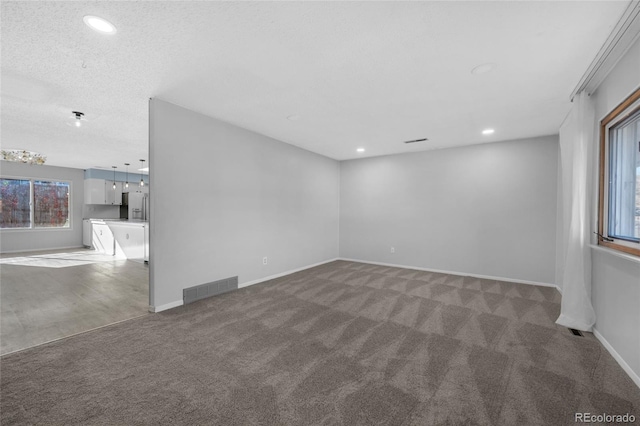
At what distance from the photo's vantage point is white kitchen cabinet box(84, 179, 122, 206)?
8383 mm

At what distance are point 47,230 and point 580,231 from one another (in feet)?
40.0

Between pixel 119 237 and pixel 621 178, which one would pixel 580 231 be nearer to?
pixel 621 178

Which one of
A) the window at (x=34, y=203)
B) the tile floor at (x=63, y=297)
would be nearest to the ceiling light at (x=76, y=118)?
the tile floor at (x=63, y=297)

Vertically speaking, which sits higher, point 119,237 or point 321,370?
point 119,237

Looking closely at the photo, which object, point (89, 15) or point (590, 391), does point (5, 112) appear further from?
point (590, 391)

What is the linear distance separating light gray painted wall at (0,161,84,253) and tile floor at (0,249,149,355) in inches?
61.6

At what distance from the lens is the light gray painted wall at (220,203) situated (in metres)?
3.28

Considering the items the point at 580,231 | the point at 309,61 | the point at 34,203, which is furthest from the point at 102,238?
the point at 580,231

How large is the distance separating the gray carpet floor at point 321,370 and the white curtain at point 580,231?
0.24 meters

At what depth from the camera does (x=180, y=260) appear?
3451 mm

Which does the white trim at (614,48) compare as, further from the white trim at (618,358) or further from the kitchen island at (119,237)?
the kitchen island at (119,237)

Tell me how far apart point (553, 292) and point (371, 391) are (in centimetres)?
401

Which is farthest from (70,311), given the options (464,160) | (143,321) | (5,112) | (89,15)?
(464,160)

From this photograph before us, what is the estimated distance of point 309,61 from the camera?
2.35 meters
